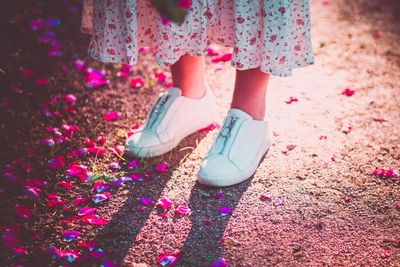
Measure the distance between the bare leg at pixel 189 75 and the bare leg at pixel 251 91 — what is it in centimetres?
24

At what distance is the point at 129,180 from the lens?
1841mm

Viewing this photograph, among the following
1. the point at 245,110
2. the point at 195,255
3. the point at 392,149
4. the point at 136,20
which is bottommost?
the point at 195,255

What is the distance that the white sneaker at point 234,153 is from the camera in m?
1.76

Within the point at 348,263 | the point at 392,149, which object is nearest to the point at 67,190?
the point at 348,263

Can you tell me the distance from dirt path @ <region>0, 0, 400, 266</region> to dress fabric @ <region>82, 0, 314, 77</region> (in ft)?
1.67

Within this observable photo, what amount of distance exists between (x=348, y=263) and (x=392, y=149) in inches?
31.7

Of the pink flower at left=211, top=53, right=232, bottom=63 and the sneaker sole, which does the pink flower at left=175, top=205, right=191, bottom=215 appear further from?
the pink flower at left=211, top=53, right=232, bottom=63

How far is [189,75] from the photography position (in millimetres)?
1995

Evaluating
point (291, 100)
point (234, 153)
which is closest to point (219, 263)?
point (234, 153)

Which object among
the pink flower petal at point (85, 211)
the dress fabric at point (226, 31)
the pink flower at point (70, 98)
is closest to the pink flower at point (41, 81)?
the pink flower at point (70, 98)

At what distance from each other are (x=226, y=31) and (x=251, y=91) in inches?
11.1

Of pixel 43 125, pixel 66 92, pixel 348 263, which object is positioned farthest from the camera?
pixel 66 92

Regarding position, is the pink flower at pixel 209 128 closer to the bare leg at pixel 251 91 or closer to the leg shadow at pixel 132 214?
the leg shadow at pixel 132 214

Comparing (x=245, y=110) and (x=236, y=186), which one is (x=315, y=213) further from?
(x=245, y=110)
